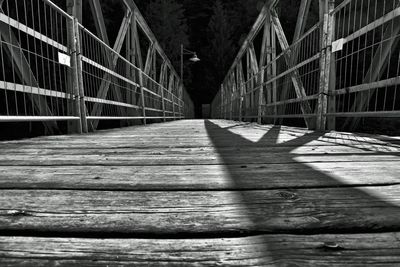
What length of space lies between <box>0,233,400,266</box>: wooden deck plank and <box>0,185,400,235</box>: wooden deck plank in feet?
0.14

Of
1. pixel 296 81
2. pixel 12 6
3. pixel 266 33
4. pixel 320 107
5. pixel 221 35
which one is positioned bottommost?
pixel 320 107

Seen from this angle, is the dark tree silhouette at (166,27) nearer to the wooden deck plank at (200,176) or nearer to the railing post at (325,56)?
the railing post at (325,56)

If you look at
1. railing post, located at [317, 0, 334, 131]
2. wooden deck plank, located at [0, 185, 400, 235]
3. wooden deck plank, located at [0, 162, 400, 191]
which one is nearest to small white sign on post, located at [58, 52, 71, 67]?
wooden deck plank, located at [0, 162, 400, 191]

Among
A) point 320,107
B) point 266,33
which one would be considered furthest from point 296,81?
point 266,33

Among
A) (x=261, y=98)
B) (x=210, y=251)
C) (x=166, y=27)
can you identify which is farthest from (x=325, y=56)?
(x=166, y=27)

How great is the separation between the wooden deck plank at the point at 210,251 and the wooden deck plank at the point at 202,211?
4 cm

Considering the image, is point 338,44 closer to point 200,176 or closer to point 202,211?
point 200,176

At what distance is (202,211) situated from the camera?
2.31 ft

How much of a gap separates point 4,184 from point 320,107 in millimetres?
2800

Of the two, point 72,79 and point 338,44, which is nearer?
point 338,44

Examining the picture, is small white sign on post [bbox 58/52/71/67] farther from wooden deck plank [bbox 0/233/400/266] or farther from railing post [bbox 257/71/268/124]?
railing post [bbox 257/71/268/124]

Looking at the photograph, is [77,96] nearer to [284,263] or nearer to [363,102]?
[363,102]

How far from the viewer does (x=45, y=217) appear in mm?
670

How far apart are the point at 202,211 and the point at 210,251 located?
0.19m
